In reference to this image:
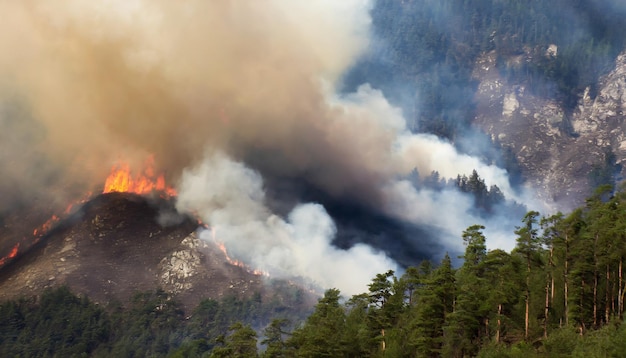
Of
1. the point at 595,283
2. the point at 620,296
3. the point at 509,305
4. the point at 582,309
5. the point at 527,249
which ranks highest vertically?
the point at 527,249

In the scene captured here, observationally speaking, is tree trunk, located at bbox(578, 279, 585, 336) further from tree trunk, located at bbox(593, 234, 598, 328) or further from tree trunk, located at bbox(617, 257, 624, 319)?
tree trunk, located at bbox(617, 257, 624, 319)

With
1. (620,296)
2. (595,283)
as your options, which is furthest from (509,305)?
(620,296)

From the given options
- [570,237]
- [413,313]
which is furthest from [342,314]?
[570,237]

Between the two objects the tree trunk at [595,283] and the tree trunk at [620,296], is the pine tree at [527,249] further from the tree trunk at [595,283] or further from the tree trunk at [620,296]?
the tree trunk at [620,296]

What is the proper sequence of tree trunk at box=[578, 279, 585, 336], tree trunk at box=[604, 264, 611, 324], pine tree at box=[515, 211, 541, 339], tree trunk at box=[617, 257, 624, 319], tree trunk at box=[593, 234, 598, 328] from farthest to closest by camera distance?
pine tree at box=[515, 211, 541, 339], tree trunk at box=[593, 234, 598, 328], tree trunk at box=[578, 279, 585, 336], tree trunk at box=[604, 264, 611, 324], tree trunk at box=[617, 257, 624, 319]

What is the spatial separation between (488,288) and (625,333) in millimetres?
23609

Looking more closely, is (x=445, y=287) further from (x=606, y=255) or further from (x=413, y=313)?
(x=606, y=255)

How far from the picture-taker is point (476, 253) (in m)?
89.9

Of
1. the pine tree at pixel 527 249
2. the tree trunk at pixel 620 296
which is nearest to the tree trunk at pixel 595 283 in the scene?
the tree trunk at pixel 620 296

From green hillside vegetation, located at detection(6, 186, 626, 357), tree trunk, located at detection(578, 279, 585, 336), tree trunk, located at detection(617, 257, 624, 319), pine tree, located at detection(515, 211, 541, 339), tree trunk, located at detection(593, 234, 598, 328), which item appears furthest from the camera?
pine tree, located at detection(515, 211, 541, 339)

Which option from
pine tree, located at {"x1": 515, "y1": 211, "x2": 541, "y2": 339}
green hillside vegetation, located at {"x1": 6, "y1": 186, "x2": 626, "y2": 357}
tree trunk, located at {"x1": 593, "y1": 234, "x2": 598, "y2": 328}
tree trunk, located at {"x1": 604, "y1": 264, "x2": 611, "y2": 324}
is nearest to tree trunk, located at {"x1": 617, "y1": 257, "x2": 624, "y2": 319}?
green hillside vegetation, located at {"x1": 6, "y1": 186, "x2": 626, "y2": 357}

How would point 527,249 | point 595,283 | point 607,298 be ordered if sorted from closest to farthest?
point 607,298 → point 595,283 → point 527,249

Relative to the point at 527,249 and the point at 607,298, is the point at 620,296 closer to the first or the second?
the point at 607,298

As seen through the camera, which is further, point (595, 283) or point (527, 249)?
point (527, 249)
